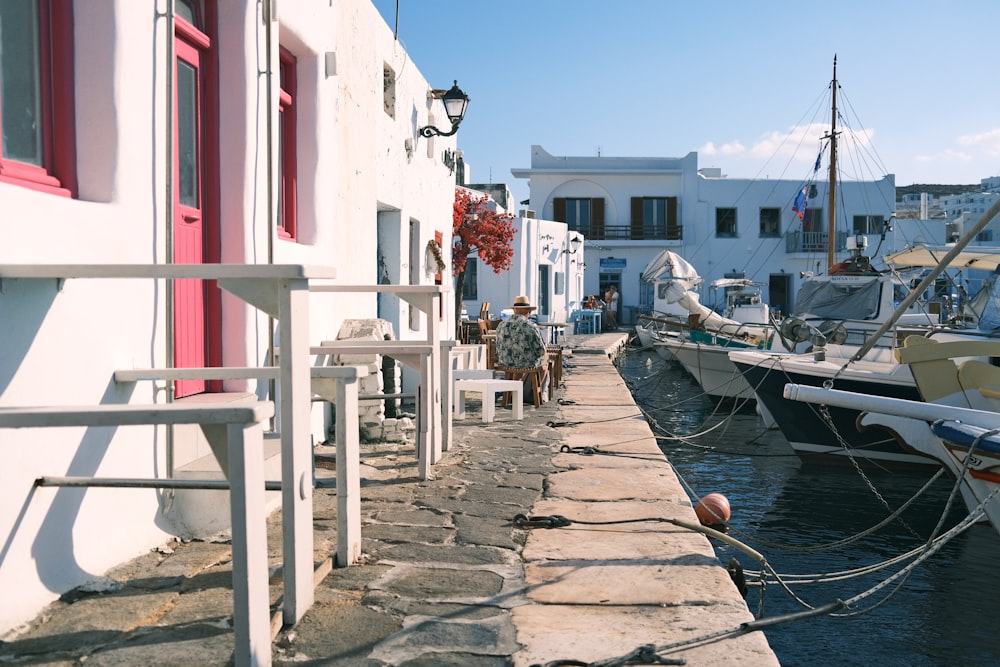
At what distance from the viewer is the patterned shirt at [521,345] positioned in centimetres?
1088

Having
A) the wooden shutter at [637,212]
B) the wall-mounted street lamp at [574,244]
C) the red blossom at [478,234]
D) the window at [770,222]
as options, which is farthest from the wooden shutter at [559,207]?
the red blossom at [478,234]

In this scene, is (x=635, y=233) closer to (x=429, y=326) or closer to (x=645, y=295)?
(x=645, y=295)

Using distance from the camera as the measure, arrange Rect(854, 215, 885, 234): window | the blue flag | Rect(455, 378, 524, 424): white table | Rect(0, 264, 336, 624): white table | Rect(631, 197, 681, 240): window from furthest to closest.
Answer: Rect(631, 197, 681, 240): window, Rect(854, 215, 885, 234): window, the blue flag, Rect(455, 378, 524, 424): white table, Rect(0, 264, 336, 624): white table

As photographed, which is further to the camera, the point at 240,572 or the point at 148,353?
the point at 148,353

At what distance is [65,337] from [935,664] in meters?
5.46

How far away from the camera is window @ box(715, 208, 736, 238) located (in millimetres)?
41000

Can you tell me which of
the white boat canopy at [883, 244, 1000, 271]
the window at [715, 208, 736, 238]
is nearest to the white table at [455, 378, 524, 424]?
the white boat canopy at [883, 244, 1000, 271]

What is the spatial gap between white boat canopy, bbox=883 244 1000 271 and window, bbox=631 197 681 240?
25.5 m

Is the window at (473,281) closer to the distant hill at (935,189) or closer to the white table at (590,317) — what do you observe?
the white table at (590,317)

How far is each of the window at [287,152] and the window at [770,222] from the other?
36452 mm

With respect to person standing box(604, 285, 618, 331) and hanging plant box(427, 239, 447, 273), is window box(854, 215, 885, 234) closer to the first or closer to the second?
person standing box(604, 285, 618, 331)

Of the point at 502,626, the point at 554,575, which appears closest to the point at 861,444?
the point at 554,575

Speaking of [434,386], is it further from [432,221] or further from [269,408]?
[432,221]

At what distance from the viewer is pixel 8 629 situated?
315cm
